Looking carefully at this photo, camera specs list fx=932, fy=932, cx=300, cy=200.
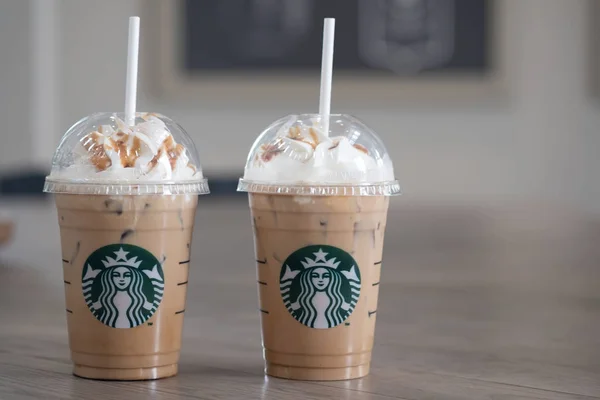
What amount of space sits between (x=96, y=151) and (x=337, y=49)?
4361 mm

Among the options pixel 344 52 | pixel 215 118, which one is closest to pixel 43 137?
pixel 215 118

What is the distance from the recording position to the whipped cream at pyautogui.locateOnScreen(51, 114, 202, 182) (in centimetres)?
97

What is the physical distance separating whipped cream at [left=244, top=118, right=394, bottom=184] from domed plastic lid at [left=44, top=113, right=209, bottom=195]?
0.24ft

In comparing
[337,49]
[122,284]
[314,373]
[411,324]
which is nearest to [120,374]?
[122,284]

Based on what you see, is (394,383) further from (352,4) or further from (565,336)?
(352,4)

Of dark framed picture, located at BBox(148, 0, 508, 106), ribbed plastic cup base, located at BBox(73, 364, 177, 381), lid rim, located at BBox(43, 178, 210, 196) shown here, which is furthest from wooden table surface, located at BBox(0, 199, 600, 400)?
dark framed picture, located at BBox(148, 0, 508, 106)

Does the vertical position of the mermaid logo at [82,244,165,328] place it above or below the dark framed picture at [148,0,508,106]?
below

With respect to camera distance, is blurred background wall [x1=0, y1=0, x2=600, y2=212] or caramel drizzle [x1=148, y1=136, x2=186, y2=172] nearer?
caramel drizzle [x1=148, y1=136, x2=186, y2=172]

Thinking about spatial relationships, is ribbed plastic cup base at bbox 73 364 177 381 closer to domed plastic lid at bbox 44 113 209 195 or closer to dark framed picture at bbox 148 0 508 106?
domed plastic lid at bbox 44 113 209 195

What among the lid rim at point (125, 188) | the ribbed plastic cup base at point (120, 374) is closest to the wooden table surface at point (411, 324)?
the ribbed plastic cup base at point (120, 374)

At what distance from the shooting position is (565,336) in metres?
1.22

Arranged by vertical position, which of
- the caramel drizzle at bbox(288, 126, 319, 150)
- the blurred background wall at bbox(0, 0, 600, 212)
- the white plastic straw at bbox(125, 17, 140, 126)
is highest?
the blurred background wall at bbox(0, 0, 600, 212)

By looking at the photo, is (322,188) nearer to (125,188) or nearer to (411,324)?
(125,188)

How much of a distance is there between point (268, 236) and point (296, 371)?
146 millimetres
